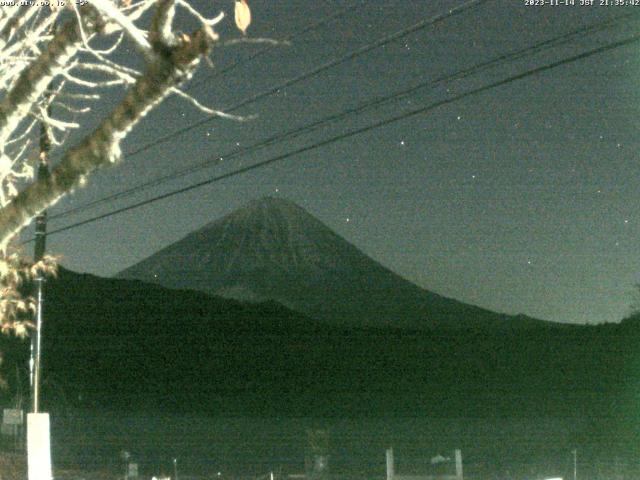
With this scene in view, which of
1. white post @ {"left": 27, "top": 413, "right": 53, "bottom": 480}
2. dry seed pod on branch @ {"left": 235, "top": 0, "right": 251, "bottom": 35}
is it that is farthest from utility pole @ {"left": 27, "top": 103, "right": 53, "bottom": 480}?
dry seed pod on branch @ {"left": 235, "top": 0, "right": 251, "bottom": 35}

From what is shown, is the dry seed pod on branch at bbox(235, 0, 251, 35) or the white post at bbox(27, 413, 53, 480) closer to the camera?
the dry seed pod on branch at bbox(235, 0, 251, 35)

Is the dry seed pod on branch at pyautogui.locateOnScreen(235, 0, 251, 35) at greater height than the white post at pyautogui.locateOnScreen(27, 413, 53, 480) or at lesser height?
greater

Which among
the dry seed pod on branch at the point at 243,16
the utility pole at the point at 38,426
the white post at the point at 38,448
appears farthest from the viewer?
the utility pole at the point at 38,426

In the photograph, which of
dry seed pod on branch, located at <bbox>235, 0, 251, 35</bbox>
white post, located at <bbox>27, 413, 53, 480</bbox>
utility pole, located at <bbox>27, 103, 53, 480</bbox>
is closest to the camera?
dry seed pod on branch, located at <bbox>235, 0, 251, 35</bbox>

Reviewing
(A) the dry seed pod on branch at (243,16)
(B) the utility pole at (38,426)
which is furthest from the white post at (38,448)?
(A) the dry seed pod on branch at (243,16)

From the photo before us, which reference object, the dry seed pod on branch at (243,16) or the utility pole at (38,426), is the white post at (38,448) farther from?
the dry seed pod on branch at (243,16)

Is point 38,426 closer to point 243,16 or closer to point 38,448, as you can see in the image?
point 38,448

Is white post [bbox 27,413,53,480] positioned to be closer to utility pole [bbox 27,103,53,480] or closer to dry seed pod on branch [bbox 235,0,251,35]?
utility pole [bbox 27,103,53,480]

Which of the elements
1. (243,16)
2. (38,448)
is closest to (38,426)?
(38,448)
